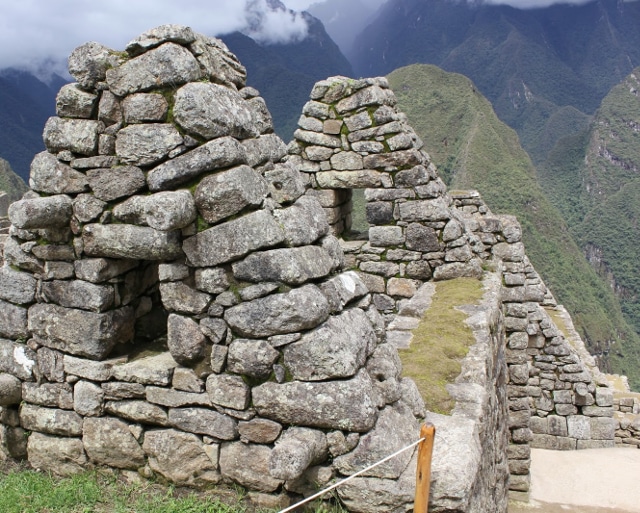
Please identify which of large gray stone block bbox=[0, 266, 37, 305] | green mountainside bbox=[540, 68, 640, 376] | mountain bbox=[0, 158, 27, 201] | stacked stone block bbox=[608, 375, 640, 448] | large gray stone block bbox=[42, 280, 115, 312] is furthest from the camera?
green mountainside bbox=[540, 68, 640, 376]

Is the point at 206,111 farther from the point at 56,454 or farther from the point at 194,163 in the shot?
the point at 56,454

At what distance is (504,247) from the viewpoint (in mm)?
7883

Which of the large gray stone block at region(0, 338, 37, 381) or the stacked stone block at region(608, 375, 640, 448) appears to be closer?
the large gray stone block at region(0, 338, 37, 381)

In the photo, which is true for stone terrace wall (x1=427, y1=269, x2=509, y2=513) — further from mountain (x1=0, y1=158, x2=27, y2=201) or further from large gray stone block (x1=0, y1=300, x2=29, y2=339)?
mountain (x1=0, y1=158, x2=27, y2=201)

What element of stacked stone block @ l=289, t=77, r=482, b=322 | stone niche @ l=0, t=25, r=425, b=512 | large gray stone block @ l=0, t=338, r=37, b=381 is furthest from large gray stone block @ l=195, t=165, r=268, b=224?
stacked stone block @ l=289, t=77, r=482, b=322

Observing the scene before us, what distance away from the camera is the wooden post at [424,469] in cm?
238

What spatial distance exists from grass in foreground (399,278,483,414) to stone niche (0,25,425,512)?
61 centimetres

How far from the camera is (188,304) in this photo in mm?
2885

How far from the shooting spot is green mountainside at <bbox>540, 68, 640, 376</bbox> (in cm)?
8744

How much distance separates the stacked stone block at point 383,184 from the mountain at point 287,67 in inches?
3356

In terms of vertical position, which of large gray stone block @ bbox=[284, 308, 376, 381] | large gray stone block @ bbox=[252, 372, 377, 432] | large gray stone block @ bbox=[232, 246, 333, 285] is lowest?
large gray stone block @ bbox=[252, 372, 377, 432]

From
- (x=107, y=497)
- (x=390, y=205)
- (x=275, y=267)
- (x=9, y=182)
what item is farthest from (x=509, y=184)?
(x=107, y=497)

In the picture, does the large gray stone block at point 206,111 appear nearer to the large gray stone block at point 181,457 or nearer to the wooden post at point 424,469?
the large gray stone block at point 181,457

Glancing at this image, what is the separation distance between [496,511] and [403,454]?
89.3 inches
